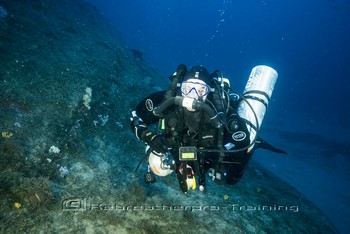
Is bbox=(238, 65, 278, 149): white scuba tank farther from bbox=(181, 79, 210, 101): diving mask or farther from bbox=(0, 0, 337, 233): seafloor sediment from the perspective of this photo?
bbox=(0, 0, 337, 233): seafloor sediment

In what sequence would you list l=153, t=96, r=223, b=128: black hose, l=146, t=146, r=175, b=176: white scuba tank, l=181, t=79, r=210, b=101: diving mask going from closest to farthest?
l=153, t=96, r=223, b=128: black hose
l=146, t=146, r=175, b=176: white scuba tank
l=181, t=79, r=210, b=101: diving mask

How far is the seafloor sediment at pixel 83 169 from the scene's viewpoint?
12.2 feet

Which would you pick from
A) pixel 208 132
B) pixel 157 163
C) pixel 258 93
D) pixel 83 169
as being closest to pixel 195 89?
pixel 208 132

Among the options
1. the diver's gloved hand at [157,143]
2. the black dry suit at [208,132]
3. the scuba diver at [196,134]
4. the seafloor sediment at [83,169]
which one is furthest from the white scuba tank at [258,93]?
the seafloor sediment at [83,169]

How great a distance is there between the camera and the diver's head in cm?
401

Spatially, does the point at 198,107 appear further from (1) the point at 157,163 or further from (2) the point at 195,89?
(1) the point at 157,163

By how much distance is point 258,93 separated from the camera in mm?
4875

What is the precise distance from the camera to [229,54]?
112 meters

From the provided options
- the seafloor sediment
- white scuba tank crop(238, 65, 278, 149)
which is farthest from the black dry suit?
the seafloor sediment

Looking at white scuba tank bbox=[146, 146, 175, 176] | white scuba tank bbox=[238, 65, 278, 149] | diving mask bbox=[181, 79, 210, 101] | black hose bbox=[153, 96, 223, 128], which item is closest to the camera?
black hose bbox=[153, 96, 223, 128]

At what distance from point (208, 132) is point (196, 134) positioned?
257 millimetres

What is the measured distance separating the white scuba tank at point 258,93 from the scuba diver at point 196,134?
221 mm

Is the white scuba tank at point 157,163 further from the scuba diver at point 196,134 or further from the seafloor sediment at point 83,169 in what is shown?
the seafloor sediment at point 83,169

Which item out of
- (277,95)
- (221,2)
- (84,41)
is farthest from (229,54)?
(84,41)
